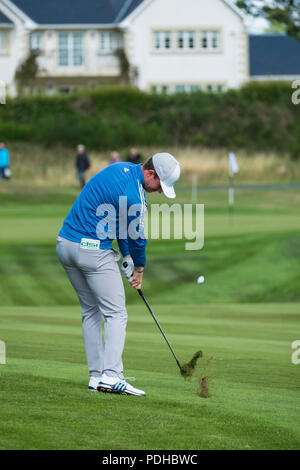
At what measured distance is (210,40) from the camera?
61.1m

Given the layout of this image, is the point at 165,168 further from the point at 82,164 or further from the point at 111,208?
the point at 82,164

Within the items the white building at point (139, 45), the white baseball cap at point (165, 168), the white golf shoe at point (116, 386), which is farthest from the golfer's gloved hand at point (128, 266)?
the white building at point (139, 45)

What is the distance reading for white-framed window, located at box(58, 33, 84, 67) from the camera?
61281mm

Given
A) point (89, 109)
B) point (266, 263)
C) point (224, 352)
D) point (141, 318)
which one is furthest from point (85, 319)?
point (89, 109)

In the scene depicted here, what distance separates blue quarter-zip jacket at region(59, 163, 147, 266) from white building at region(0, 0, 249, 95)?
53.7m

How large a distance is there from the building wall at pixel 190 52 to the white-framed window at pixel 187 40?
35 centimetres

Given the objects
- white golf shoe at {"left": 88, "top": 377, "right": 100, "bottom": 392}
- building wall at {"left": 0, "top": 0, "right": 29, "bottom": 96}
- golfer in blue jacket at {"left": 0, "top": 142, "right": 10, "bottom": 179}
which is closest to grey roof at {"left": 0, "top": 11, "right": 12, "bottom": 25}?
building wall at {"left": 0, "top": 0, "right": 29, "bottom": 96}

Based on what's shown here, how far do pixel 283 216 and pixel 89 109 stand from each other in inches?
Answer: 911

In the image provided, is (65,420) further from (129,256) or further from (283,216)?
(283,216)

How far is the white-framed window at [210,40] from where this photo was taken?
60938 mm

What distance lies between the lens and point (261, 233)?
2477 cm

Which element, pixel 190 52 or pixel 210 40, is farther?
pixel 210 40

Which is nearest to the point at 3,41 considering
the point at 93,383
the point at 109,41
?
the point at 109,41

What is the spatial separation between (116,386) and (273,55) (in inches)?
2428
